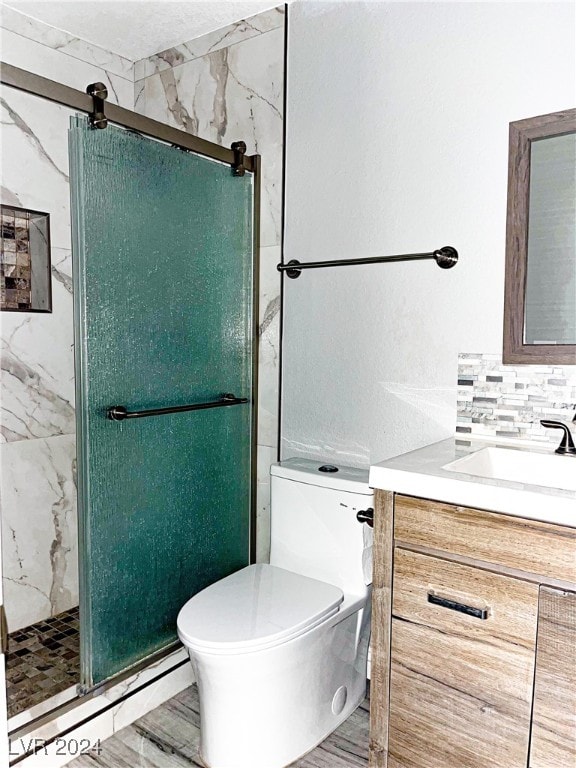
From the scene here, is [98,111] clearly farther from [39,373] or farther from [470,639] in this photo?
[470,639]

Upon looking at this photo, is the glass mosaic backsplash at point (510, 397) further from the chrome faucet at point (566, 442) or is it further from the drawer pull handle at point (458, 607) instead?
the drawer pull handle at point (458, 607)

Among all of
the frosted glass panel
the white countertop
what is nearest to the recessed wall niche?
the frosted glass panel

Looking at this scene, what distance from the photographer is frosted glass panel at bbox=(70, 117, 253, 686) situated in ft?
5.46

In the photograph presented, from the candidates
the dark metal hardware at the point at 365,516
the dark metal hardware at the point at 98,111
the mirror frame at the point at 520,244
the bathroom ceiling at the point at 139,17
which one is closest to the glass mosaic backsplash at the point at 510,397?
the mirror frame at the point at 520,244

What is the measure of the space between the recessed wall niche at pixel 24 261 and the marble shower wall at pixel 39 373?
0.03 m

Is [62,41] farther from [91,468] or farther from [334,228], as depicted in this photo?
[91,468]

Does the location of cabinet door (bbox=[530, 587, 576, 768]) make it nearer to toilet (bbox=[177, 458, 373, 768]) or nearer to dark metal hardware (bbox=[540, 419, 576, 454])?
dark metal hardware (bbox=[540, 419, 576, 454])

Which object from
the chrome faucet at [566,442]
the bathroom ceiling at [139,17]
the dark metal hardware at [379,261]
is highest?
the bathroom ceiling at [139,17]

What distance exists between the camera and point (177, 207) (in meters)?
1.91

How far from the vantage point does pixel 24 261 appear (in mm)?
2273

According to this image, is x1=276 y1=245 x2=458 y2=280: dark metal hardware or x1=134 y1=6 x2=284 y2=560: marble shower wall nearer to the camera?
x1=276 y1=245 x2=458 y2=280: dark metal hardware

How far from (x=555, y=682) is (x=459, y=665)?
200 mm

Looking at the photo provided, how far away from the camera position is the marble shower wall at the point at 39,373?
2229mm

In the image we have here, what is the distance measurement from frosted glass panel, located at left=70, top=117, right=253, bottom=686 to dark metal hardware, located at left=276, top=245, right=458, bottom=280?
18 cm
